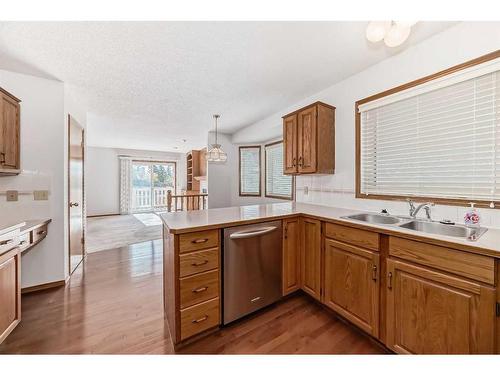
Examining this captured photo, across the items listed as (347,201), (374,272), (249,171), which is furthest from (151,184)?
(374,272)

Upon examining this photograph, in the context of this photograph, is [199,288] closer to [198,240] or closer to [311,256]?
[198,240]

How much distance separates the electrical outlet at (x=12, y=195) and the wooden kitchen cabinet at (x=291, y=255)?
2920 mm

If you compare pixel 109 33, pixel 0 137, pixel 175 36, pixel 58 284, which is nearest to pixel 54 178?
pixel 0 137

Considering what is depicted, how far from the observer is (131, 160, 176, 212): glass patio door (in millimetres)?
7953

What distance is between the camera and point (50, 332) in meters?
1.71

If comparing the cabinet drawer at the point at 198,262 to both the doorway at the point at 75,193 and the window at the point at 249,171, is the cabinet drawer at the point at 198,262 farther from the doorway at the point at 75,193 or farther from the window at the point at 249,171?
the window at the point at 249,171

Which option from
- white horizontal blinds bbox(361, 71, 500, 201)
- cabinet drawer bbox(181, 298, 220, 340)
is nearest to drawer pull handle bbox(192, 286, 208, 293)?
cabinet drawer bbox(181, 298, 220, 340)

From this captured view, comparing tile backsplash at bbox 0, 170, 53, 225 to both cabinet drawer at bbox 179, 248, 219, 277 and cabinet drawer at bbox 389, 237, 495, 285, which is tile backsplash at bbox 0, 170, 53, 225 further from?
cabinet drawer at bbox 389, 237, 495, 285

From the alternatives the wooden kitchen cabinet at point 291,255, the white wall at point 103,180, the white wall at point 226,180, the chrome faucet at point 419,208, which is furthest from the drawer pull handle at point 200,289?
the white wall at point 103,180

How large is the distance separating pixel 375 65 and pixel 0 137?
12.0ft

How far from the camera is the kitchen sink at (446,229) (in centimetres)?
141

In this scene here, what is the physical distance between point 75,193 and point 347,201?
3.64 meters

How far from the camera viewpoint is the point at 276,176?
4.46 metres
